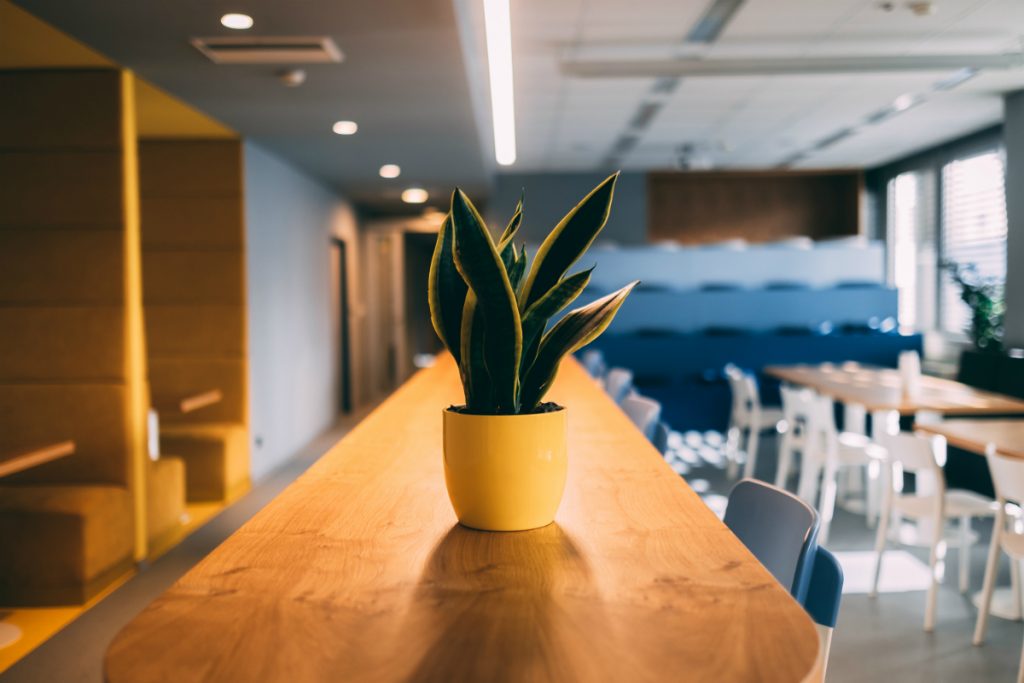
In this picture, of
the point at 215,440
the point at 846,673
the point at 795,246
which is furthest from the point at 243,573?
the point at 795,246

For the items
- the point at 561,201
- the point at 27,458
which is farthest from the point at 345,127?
the point at 561,201

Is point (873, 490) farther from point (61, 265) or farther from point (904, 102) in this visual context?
point (61, 265)

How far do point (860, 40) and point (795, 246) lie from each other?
3945 millimetres

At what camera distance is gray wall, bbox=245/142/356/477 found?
5574 millimetres

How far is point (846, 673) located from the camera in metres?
2.59

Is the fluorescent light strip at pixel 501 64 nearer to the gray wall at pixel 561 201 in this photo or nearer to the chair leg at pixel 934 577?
the chair leg at pixel 934 577

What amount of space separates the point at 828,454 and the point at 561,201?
253 inches

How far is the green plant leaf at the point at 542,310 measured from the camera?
1.15 meters

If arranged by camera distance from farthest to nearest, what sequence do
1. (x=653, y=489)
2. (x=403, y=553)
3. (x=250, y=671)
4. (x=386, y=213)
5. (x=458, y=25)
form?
(x=386, y=213) → (x=458, y=25) → (x=653, y=489) → (x=403, y=553) → (x=250, y=671)

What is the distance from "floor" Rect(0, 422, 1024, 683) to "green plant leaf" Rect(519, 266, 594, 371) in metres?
1.87

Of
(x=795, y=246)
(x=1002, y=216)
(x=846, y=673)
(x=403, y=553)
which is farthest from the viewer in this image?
(x=795, y=246)

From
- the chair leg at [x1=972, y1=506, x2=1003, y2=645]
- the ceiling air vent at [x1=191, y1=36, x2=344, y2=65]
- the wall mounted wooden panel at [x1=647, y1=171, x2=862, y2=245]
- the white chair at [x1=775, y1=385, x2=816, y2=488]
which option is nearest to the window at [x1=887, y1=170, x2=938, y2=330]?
the wall mounted wooden panel at [x1=647, y1=171, x2=862, y2=245]

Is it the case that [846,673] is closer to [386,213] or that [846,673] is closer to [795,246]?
[795,246]

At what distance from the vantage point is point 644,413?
2654mm
